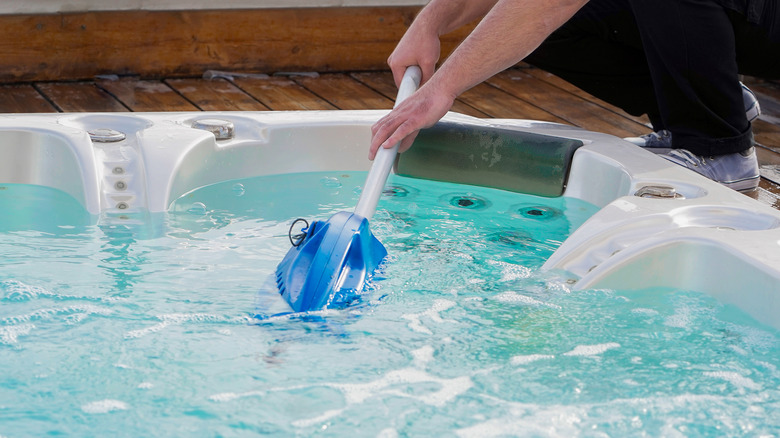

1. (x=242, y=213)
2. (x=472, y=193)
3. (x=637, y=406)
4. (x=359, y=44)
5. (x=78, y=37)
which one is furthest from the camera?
(x=359, y=44)

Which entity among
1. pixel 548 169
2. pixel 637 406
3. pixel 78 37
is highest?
pixel 78 37

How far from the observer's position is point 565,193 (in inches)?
72.3

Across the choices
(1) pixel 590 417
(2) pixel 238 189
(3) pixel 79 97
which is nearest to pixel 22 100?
(3) pixel 79 97

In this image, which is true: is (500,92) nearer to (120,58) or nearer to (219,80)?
(219,80)

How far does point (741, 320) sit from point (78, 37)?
2.28 metres

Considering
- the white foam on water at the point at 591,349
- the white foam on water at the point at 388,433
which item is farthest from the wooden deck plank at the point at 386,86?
the white foam on water at the point at 388,433

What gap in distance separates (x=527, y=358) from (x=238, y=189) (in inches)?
31.6

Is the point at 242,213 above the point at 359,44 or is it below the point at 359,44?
below

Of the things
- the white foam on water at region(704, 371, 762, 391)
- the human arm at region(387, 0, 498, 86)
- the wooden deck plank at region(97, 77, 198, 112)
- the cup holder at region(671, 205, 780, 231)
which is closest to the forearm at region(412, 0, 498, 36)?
the human arm at region(387, 0, 498, 86)

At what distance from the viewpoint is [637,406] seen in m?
1.13

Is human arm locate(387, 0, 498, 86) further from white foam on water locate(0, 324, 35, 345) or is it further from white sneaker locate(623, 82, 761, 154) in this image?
white foam on water locate(0, 324, 35, 345)

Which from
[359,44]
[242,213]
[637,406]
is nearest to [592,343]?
[637,406]

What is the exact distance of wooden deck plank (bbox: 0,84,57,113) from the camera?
2.66 metres

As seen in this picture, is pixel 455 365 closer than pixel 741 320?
Yes
